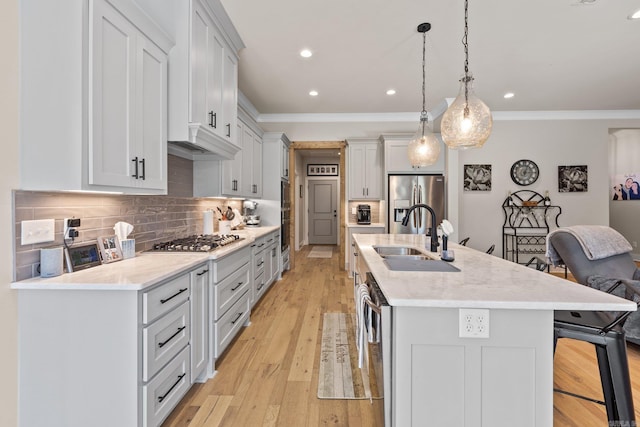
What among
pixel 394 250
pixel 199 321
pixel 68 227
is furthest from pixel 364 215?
pixel 68 227

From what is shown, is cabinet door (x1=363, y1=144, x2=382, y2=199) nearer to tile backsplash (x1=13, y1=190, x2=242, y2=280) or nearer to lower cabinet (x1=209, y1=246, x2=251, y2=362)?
lower cabinet (x1=209, y1=246, x2=251, y2=362)

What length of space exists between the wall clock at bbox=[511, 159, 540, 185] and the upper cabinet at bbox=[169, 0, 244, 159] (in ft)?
16.1

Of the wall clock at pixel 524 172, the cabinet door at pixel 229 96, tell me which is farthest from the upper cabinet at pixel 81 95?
the wall clock at pixel 524 172

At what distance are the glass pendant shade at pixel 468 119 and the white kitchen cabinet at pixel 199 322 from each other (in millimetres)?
1973

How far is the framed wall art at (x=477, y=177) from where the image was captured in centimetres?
532

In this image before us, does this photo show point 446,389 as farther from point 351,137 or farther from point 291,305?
point 351,137

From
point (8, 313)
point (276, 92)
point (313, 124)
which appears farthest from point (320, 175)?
point (8, 313)

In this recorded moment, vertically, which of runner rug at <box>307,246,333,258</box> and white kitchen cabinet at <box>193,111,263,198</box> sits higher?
white kitchen cabinet at <box>193,111,263,198</box>

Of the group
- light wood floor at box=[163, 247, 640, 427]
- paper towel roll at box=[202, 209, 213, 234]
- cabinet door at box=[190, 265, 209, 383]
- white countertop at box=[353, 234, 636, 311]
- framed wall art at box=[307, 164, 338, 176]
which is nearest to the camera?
white countertop at box=[353, 234, 636, 311]

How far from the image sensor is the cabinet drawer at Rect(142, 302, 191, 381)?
140 cm

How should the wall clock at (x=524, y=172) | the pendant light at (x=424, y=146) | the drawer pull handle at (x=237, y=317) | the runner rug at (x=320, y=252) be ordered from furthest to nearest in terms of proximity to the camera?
the runner rug at (x=320, y=252)
the wall clock at (x=524, y=172)
the pendant light at (x=424, y=146)
the drawer pull handle at (x=237, y=317)

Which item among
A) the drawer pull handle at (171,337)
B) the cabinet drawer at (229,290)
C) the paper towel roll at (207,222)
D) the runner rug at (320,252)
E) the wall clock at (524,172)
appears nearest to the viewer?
the drawer pull handle at (171,337)

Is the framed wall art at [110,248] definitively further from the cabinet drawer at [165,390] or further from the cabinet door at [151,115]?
the cabinet drawer at [165,390]

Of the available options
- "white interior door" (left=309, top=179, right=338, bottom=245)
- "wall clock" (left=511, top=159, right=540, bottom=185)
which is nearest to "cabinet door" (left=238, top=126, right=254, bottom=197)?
"wall clock" (left=511, top=159, right=540, bottom=185)
